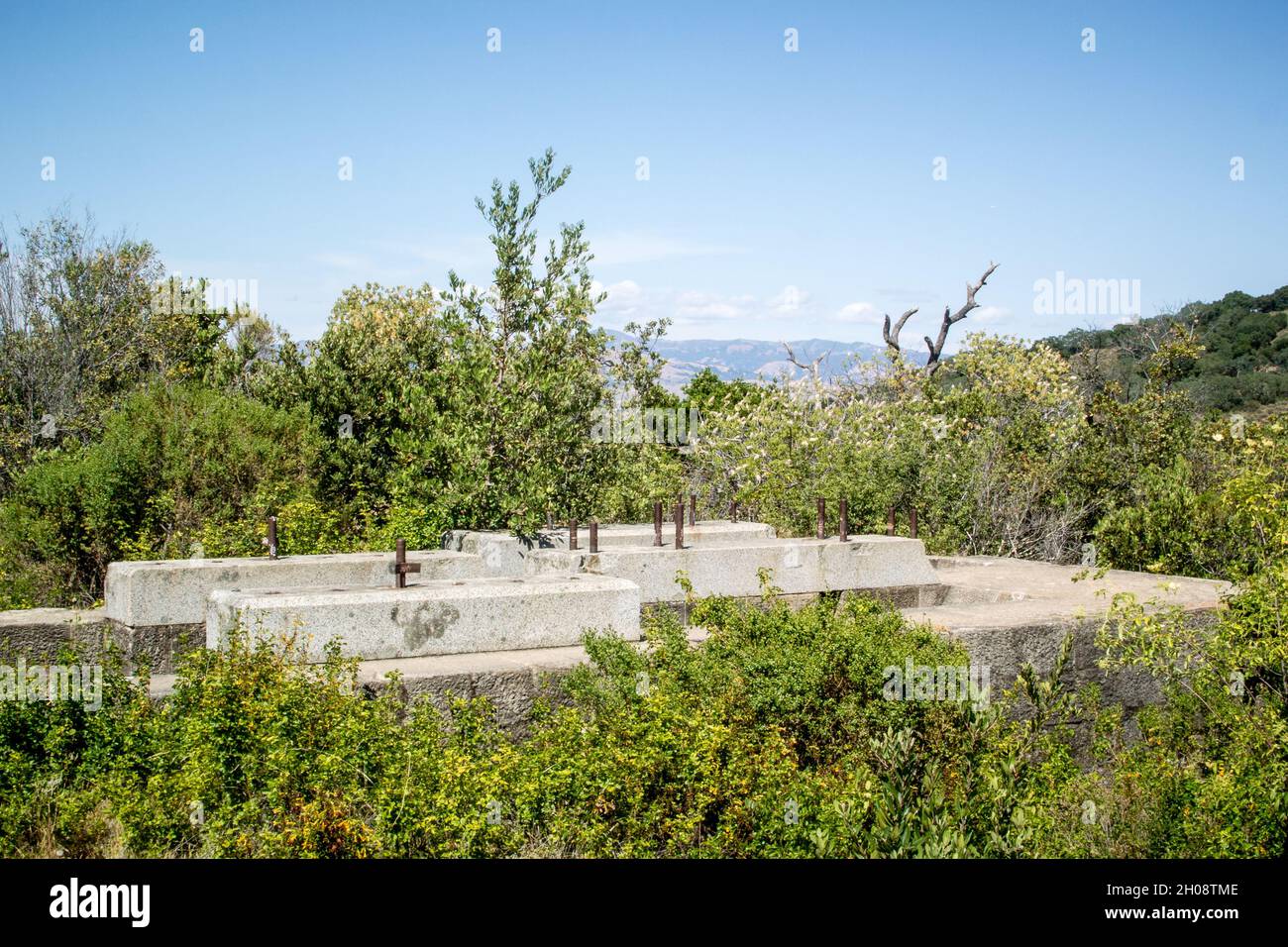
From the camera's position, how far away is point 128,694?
604 cm

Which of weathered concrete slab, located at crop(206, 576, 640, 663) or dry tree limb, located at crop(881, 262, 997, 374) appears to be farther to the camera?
dry tree limb, located at crop(881, 262, 997, 374)

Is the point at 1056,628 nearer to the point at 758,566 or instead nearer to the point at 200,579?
the point at 758,566

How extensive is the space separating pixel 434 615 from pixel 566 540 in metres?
3.03

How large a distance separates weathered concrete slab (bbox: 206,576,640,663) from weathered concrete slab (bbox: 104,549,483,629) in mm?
1039

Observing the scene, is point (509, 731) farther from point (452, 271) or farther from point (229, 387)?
point (229, 387)

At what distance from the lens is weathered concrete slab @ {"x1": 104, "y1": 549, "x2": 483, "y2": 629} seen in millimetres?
8039

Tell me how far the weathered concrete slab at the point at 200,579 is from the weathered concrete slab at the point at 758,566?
1.45 meters

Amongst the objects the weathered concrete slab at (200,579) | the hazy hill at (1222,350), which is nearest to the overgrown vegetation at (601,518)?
the weathered concrete slab at (200,579)

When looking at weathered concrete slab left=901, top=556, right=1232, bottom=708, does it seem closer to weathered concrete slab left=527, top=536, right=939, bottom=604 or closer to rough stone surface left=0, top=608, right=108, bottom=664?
weathered concrete slab left=527, top=536, right=939, bottom=604

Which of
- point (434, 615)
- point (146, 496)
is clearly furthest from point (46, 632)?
point (146, 496)

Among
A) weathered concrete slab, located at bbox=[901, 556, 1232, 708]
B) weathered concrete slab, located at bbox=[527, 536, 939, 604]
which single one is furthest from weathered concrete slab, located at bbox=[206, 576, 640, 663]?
weathered concrete slab, located at bbox=[901, 556, 1232, 708]

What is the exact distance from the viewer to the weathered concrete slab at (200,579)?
8.04m

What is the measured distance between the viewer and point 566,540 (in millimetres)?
10180
